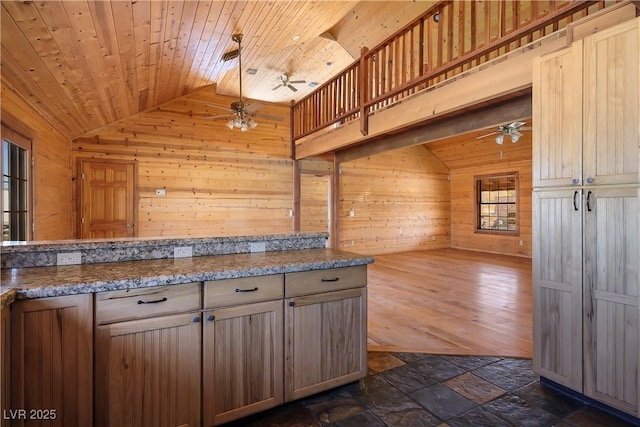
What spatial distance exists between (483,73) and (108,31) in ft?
10.8

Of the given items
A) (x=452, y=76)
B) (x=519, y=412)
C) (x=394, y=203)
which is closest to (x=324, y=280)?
(x=519, y=412)

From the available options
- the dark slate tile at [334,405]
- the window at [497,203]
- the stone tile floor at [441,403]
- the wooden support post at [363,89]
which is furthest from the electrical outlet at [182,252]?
the window at [497,203]

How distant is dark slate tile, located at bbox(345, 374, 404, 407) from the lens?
6.89 feet

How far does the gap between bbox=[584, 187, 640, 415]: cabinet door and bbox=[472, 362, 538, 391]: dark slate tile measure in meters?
0.38

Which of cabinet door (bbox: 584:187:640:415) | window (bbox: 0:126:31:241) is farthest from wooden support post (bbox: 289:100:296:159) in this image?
cabinet door (bbox: 584:187:640:415)

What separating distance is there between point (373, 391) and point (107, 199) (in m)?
5.50

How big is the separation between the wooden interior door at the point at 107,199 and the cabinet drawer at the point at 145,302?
189 inches

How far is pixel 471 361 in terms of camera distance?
2590 mm

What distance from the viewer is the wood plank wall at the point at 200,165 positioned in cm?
581

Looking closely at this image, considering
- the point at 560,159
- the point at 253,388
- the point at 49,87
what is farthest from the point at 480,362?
the point at 49,87

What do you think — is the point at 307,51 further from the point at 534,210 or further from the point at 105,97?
the point at 534,210

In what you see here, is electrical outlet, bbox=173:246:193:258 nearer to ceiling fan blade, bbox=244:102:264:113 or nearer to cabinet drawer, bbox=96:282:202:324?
cabinet drawer, bbox=96:282:202:324

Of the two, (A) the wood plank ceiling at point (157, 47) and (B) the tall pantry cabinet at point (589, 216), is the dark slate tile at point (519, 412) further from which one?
(A) the wood plank ceiling at point (157, 47)

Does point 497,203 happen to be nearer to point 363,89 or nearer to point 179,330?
point 363,89
